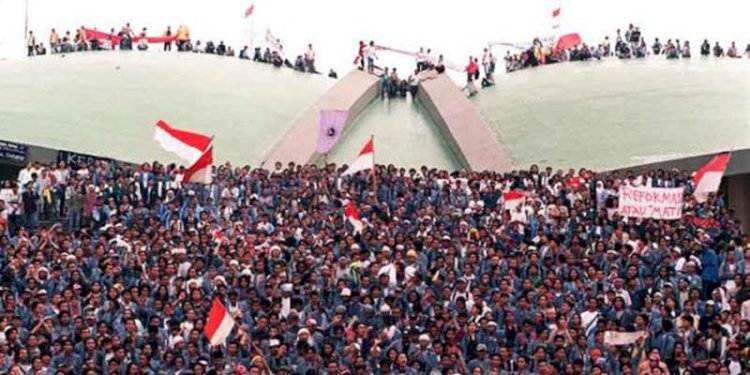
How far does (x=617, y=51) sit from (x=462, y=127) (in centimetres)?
940

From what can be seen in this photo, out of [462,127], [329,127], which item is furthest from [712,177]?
[462,127]

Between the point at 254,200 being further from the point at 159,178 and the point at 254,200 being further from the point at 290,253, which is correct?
the point at 290,253

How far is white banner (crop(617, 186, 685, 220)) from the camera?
26.0 meters

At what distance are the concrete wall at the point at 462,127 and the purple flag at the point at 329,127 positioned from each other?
134 inches

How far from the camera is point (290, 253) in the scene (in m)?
24.5

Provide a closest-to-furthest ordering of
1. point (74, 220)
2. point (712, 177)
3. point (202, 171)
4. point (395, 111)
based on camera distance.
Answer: point (712, 177), point (202, 171), point (74, 220), point (395, 111)

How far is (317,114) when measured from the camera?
4109 cm

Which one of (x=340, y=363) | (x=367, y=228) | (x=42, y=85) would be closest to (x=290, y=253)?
(x=367, y=228)

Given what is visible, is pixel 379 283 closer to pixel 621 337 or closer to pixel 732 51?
pixel 621 337

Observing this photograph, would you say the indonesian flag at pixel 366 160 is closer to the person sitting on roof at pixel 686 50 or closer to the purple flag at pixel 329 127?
the purple flag at pixel 329 127

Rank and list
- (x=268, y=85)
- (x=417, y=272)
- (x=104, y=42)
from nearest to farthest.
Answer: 1. (x=417, y=272)
2. (x=268, y=85)
3. (x=104, y=42)

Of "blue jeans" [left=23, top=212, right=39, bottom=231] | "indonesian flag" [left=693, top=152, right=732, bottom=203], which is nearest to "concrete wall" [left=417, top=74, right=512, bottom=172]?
"indonesian flag" [left=693, top=152, right=732, bottom=203]

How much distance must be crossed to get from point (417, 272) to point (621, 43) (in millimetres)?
25482

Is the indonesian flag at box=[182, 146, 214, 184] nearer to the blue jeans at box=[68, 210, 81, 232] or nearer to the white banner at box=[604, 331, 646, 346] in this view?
the blue jeans at box=[68, 210, 81, 232]
